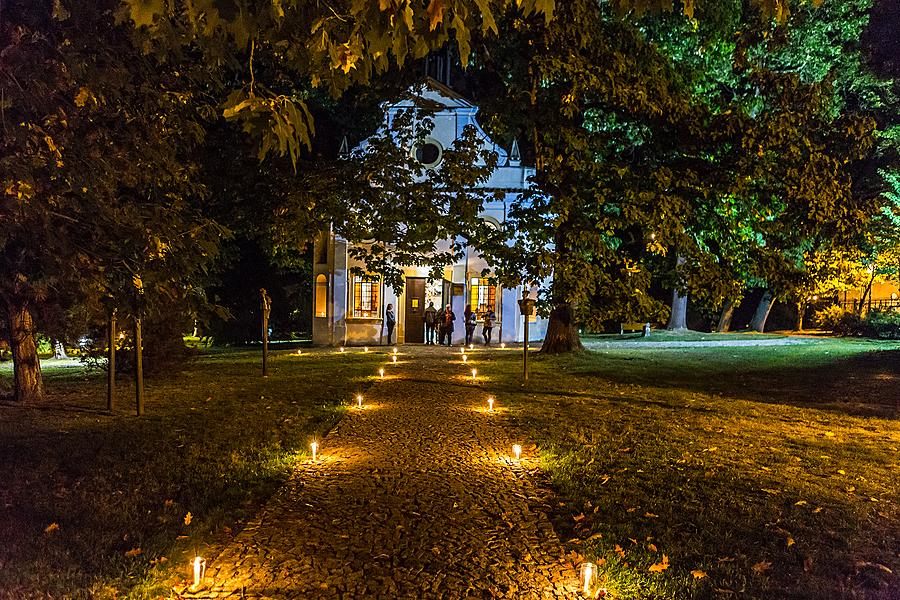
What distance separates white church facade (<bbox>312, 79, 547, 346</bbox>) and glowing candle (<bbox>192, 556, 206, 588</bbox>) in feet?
74.3

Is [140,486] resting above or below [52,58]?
below

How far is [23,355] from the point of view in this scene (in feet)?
38.8

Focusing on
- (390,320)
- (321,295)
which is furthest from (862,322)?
(321,295)

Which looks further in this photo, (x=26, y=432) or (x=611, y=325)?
(x=611, y=325)

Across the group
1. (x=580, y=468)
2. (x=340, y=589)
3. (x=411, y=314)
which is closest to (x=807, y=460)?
(x=580, y=468)

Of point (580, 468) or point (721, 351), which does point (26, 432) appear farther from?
point (721, 351)

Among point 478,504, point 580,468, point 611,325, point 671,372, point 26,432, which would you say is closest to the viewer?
point 478,504

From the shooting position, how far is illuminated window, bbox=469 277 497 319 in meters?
27.7

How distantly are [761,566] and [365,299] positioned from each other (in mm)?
24013

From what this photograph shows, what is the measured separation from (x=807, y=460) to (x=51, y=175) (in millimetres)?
8335

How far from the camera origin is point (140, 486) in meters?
6.29

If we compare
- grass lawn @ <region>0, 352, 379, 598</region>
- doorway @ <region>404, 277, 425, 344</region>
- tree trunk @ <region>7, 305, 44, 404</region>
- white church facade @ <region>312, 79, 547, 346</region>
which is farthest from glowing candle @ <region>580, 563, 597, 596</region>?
doorway @ <region>404, 277, 425, 344</region>

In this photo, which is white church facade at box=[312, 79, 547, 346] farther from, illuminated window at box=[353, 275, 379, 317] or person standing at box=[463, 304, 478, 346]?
person standing at box=[463, 304, 478, 346]

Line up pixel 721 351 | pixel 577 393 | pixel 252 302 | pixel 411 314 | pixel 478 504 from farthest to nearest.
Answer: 1. pixel 252 302
2. pixel 411 314
3. pixel 721 351
4. pixel 577 393
5. pixel 478 504
